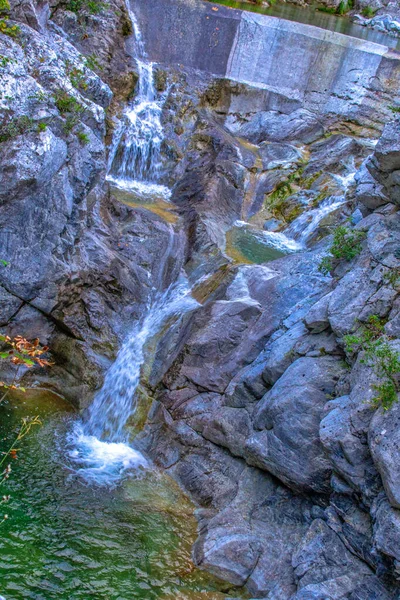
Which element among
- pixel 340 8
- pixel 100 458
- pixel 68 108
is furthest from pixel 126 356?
pixel 340 8

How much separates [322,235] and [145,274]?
4.48 metres

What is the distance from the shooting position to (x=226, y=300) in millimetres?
10391

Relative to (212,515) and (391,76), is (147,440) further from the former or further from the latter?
→ (391,76)

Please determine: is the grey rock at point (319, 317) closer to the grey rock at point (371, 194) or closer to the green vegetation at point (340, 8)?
the grey rock at point (371, 194)

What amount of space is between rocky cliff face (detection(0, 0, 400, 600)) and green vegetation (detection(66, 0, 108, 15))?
0.67ft

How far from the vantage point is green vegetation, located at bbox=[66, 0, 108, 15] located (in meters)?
15.0

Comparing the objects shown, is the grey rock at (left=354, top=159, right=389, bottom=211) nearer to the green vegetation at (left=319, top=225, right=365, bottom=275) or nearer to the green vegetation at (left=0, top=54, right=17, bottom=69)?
the green vegetation at (left=319, top=225, right=365, bottom=275)

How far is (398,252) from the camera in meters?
7.82

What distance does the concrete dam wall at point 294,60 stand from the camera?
1744 centimetres

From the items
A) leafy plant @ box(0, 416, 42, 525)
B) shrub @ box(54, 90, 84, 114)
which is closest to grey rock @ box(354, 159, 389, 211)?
Result: shrub @ box(54, 90, 84, 114)

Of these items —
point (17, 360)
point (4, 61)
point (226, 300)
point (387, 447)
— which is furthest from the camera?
point (226, 300)

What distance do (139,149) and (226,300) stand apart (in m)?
6.71

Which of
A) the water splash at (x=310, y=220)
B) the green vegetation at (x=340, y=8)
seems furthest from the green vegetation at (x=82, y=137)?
the green vegetation at (x=340, y=8)

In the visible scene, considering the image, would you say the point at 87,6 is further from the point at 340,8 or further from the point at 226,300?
the point at 340,8
